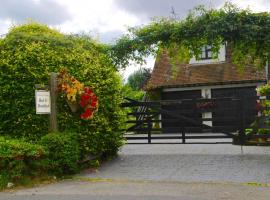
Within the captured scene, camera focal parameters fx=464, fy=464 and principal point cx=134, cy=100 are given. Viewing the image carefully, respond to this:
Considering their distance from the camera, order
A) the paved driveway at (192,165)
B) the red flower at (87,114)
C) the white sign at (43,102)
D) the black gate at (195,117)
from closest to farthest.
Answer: the paved driveway at (192,165) < the white sign at (43,102) < the red flower at (87,114) < the black gate at (195,117)

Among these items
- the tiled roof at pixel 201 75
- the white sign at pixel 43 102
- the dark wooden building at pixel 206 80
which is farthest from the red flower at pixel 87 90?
the tiled roof at pixel 201 75

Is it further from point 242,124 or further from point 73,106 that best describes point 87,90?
point 242,124

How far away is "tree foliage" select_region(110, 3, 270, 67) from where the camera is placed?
1255cm

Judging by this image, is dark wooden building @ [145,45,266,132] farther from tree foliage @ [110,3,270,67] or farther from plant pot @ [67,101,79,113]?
plant pot @ [67,101,79,113]

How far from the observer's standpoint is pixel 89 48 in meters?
12.9

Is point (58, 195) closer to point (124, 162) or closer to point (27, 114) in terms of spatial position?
point (27, 114)

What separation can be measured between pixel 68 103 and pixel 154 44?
386 cm

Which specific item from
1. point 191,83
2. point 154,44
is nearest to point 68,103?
point 154,44

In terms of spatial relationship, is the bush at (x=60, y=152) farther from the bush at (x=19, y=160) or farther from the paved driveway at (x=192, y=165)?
the paved driveway at (x=192, y=165)

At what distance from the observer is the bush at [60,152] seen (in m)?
10.1

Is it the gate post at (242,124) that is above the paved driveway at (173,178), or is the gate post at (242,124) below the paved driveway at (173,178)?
above

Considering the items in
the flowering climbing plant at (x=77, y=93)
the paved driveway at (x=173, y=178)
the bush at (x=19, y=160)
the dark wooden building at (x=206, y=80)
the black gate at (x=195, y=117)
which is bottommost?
the paved driveway at (x=173, y=178)

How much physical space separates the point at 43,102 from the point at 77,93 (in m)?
0.80

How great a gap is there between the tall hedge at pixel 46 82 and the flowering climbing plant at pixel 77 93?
0.33 metres
